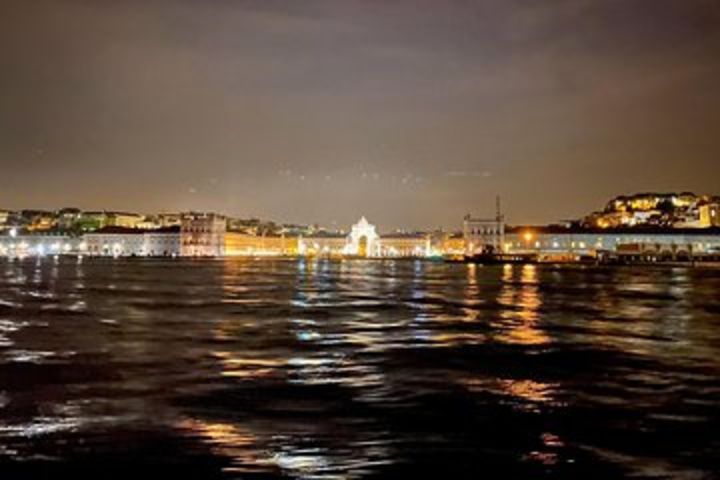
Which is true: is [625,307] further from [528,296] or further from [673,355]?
[673,355]

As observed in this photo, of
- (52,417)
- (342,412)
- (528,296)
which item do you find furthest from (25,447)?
(528,296)

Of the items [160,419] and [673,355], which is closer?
[160,419]

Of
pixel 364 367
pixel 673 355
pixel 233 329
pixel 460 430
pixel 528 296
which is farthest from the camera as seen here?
pixel 528 296

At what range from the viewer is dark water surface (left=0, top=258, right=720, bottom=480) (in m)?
9.71

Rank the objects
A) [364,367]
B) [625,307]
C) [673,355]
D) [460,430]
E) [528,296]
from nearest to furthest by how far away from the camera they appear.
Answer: [460,430], [364,367], [673,355], [625,307], [528,296]

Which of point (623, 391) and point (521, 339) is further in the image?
point (521, 339)

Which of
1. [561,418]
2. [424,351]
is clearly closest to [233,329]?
[424,351]

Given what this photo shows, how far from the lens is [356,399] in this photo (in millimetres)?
13680

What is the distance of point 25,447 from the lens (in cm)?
1022

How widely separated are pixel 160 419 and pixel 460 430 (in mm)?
4069

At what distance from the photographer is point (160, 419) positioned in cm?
1186

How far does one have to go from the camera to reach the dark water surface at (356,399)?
9.71 metres

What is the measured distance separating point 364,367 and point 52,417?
6.87 metres

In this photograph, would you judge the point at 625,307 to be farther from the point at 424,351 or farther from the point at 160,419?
the point at 160,419
